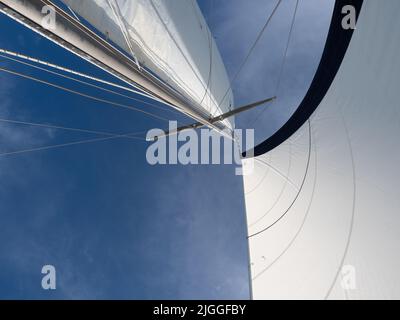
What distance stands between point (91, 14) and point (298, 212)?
111 inches

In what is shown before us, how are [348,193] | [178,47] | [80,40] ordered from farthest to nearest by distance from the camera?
[178,47], [80,40], [348,193]

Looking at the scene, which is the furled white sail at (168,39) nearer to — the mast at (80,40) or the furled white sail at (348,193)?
the mast at (80,40)

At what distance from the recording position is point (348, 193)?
172 cm

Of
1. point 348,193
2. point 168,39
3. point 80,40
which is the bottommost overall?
point 348,193

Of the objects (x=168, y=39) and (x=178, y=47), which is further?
(x=178, y=47)

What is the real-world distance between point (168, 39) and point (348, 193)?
317 centimetres

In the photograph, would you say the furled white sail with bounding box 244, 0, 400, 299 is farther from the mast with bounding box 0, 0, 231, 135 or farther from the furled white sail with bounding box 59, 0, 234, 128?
the furled white sail with bounding box 59, 0, 234, 128

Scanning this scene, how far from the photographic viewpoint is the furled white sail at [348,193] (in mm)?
1339

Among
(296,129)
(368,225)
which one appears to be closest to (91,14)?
(296,129)

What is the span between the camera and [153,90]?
3.03 metres

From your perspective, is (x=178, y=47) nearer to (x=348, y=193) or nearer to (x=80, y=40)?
(x=80, y=40)

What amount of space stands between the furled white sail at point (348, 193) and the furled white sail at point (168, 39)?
1.92 metres

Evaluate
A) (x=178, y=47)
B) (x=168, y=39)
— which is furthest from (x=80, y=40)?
(x=178, y=47)
